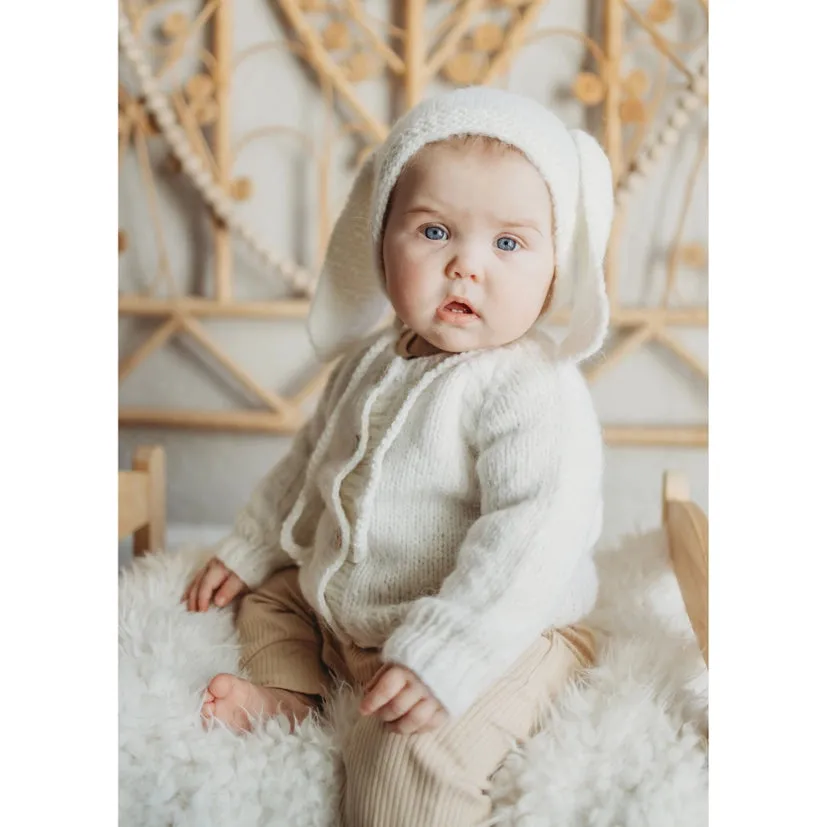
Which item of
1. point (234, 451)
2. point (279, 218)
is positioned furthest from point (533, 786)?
point (279, 218)

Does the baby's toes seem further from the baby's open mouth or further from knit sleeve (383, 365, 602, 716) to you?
the baby's open mouth

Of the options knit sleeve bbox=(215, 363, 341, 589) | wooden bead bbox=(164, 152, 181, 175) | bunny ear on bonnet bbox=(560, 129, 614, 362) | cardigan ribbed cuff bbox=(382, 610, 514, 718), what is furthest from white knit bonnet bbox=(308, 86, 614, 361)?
wooden bead bbox=(164, 152, 181, 175)

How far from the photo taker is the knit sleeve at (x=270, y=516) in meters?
A: 0.87

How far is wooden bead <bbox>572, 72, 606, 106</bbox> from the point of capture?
1.04m

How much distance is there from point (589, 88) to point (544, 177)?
42 centimetres

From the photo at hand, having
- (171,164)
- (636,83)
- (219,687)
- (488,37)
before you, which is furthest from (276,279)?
(219,687)

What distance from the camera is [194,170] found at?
1138mm

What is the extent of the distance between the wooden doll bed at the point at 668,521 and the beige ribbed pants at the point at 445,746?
0.11 meters

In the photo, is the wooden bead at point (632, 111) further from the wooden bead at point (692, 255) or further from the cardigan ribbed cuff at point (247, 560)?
the cardigan ribbed cuff at point (247, 560)

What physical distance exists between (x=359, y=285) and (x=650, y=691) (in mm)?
451

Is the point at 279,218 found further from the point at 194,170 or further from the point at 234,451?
the point at 234,451

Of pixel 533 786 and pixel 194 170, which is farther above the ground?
pixel 194 170

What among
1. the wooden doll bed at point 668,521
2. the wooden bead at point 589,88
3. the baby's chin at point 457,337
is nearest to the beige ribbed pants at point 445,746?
the wooden doll bed at point 668,521
